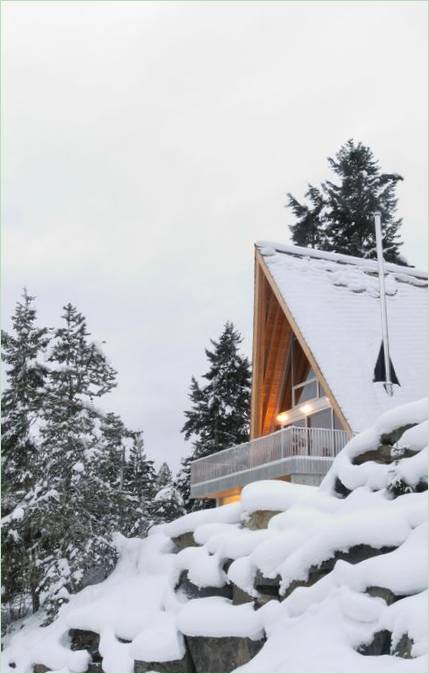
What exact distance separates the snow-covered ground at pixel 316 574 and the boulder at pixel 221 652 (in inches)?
3.9

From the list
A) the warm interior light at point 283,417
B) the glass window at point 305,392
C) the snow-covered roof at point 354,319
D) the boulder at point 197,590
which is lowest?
the boulder at point 197,590

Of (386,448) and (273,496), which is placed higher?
(386,448)

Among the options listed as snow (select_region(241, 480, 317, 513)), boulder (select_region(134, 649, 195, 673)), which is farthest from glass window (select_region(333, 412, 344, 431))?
boulder (select_region(134, 649, 195, 673))

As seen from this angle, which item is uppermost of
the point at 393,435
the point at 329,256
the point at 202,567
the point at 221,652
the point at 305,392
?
the point at 329,256

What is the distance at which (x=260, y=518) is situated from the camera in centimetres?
1193

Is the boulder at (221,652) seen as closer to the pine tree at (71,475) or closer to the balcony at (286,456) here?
the balcony at (286,456)

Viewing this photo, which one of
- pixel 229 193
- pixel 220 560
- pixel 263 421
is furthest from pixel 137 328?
pixel 220 560

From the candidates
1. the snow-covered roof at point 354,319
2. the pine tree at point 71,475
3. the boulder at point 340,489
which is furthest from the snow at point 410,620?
the pine tree at point 71,475

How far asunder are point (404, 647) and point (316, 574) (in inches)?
91.7

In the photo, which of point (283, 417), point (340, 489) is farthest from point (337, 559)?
point (283, 417)

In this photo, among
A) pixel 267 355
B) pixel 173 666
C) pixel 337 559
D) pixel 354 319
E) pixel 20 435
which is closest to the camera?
pixel 337 559

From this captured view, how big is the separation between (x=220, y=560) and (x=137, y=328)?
87369 mm

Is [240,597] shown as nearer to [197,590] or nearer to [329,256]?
[197,590]

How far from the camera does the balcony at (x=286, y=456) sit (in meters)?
17.8
